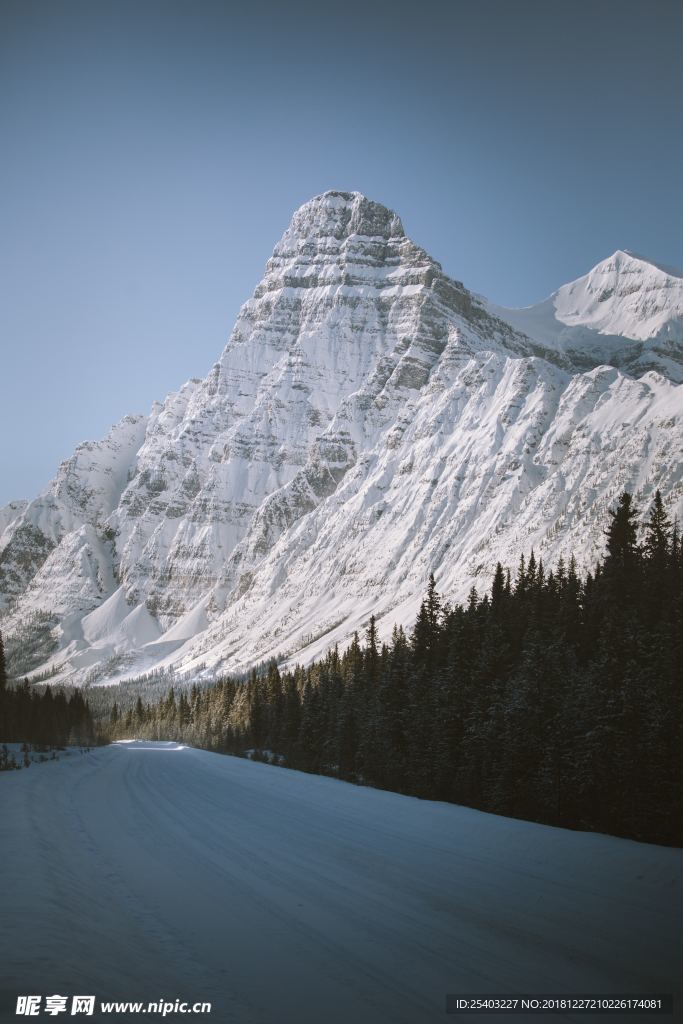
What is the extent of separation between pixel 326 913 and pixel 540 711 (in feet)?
71.9

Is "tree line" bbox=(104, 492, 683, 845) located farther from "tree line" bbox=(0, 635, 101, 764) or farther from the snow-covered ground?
"tree line" bbox=(0, 635, 101, 764)

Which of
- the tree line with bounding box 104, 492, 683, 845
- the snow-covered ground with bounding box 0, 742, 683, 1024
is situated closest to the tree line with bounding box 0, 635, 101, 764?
the tree line with bounding box 104, 492, 683, 845

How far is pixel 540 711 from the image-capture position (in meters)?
32.0

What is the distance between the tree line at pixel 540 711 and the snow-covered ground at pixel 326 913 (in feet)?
25.5

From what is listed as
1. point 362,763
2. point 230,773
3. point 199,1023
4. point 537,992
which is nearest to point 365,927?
point 537,992

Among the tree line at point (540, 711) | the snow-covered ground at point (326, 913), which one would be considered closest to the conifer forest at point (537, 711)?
the tree line at point (540, 711)

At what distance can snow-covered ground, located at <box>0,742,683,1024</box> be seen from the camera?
858 centimetres

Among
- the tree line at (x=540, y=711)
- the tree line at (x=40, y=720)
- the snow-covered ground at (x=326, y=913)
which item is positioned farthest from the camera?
the tree line at (x=40, y=720)

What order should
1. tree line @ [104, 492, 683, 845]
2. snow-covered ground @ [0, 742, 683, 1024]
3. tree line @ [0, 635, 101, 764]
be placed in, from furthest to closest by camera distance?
tree line @ [0, 635, 101, 764] < tree line @ [104, 492, 683, 845] < snow-covered ground @ [0, 742, 683, 1024]

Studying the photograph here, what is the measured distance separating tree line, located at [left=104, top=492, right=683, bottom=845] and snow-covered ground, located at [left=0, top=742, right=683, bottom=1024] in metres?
7.77

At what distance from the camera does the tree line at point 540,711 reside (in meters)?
27.0

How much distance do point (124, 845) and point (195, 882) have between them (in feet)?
13.5

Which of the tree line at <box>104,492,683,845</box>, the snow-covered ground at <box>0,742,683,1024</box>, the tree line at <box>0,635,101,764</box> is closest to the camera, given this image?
the snow-covered ground at <box>0,742,683,1024</box>

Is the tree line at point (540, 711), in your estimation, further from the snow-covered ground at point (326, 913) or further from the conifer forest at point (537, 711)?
the snow-covered ground at point (326, 913)
